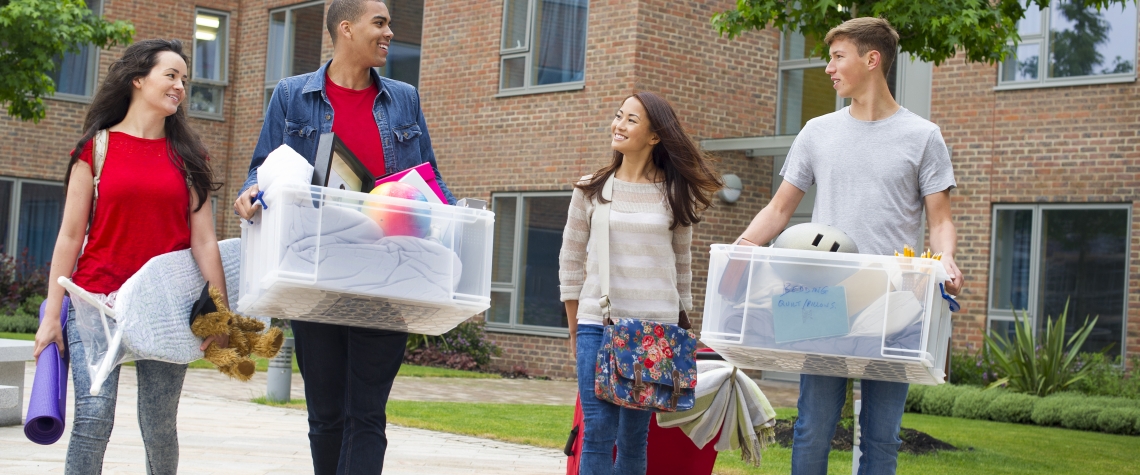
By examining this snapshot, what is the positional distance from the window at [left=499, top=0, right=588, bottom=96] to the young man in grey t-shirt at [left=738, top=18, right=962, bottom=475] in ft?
35.7

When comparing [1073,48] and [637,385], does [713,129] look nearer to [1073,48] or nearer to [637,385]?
[1073,48]

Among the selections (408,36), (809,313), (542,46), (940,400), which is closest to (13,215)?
(408,36)

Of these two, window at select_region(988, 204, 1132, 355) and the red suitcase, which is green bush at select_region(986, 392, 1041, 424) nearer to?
window at select_region(988, 204, 1132, 355)

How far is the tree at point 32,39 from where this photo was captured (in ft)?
45.5

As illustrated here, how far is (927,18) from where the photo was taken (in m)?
8.18

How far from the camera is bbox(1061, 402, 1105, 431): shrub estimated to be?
1095 centimetres

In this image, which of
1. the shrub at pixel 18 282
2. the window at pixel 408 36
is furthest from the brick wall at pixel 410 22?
the shrub at pixel 18 282

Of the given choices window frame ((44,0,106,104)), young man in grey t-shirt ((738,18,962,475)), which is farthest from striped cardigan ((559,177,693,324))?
window frame ((44,0,106,104))

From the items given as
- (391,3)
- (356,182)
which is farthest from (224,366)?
(391,3)

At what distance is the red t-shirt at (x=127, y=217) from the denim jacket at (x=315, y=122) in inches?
12.0

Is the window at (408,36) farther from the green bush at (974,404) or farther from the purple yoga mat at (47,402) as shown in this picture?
the purple yoga mat at (47,402)

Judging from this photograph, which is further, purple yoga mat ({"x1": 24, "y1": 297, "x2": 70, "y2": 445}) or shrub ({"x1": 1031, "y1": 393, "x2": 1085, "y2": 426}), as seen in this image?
shrub ({"x1": 1031, "y1": 393, "x2": 1085, "y2": 426})

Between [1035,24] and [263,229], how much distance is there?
11.8 m

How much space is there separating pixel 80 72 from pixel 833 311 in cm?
1871
